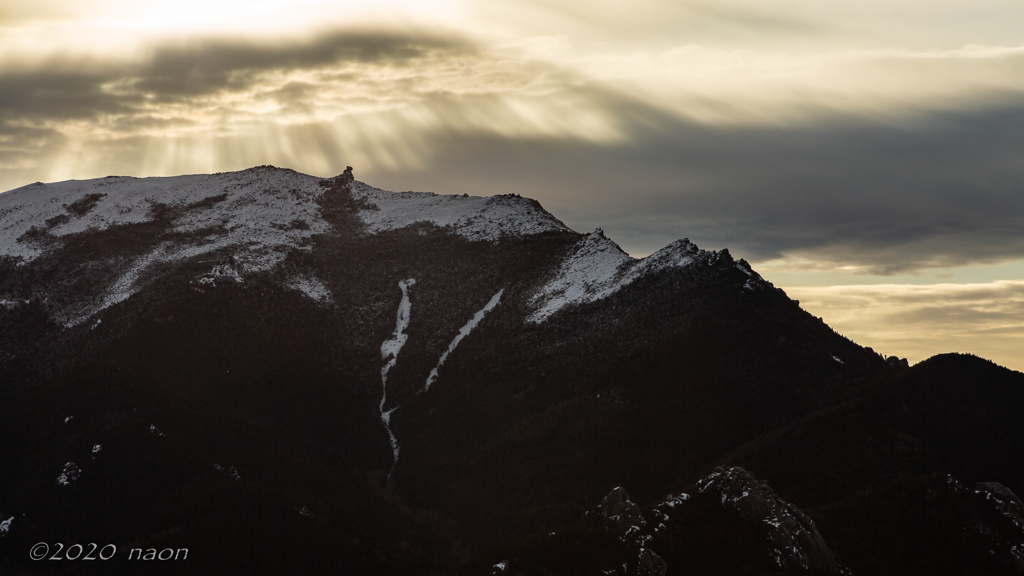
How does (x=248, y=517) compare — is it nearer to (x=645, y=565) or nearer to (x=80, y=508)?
(x=80, y=508)

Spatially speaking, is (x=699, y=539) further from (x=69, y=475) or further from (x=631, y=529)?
(x=69, y=475)

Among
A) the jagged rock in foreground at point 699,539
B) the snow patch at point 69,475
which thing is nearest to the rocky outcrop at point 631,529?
the jagged rock in foreground at point 699,539

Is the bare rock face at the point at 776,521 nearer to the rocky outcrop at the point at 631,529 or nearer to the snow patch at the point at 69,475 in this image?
the rocky outcrop at the point at 631,529

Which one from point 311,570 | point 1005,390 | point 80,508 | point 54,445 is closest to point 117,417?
point 54,445

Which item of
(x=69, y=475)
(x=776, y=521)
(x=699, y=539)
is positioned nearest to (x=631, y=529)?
(x=699, y=539)

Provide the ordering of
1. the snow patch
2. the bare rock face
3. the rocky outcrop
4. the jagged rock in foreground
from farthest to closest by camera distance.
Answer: the snow patch < the bare rock face < the jagged rock in foreground < the rocky outcrop

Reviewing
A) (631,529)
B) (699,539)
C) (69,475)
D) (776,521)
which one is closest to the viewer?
(776,521)

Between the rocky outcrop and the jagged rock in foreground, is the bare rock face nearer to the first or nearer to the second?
→ the jagged rock in foreground

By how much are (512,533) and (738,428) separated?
5334cm

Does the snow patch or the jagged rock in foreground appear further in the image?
the snow patch

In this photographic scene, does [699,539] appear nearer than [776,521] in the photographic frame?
No

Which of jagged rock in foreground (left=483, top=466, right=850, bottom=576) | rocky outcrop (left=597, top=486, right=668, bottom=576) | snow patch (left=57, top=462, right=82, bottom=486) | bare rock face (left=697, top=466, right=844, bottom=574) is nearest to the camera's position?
Answer: rocky outcrop (left=597, top=486, right=668, bottom=576)

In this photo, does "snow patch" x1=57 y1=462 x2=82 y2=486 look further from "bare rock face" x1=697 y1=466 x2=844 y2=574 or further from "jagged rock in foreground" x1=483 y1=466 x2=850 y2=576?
"bare rock face" x1=697 y1=466 x2=844 y2=574

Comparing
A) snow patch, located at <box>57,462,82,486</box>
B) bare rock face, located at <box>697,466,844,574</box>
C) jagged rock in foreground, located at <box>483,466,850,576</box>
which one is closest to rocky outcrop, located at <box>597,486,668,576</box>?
jagged rock in foreground, located at <box>483,466,850,576</box>
